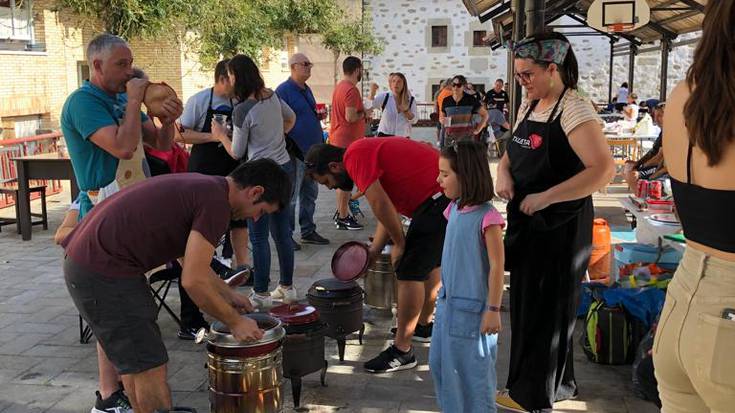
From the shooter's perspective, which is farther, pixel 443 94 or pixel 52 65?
pixel 52 65

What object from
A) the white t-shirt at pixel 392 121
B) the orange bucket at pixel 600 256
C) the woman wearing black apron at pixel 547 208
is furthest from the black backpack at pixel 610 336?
the white t-shirt at pixel 392 121

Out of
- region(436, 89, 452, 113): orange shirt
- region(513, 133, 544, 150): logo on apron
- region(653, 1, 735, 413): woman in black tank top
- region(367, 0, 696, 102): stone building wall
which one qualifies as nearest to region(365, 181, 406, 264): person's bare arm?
region(513, 133, 544, 150): logo on apron

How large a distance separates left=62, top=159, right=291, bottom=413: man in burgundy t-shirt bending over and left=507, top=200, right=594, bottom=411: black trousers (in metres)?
1.27

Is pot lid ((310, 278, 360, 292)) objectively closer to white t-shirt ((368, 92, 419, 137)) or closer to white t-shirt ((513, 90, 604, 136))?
white t-shirt ((513, 90, 604, 136))

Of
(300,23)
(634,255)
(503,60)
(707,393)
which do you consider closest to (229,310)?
(707,393)

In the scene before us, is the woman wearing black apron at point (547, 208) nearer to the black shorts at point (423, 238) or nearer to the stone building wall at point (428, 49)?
Answer: the black shorts at point (423, 238)

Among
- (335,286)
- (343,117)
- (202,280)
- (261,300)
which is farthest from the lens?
(343,117)

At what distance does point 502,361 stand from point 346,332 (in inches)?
37.9

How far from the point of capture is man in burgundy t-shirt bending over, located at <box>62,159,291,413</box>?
295cm

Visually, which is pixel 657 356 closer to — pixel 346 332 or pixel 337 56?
pixel 346 332

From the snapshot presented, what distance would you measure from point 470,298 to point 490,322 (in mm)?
140

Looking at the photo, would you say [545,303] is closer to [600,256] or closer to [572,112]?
[572,112]

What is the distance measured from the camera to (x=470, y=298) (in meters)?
3.33

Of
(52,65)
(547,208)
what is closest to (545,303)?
(547,208)
